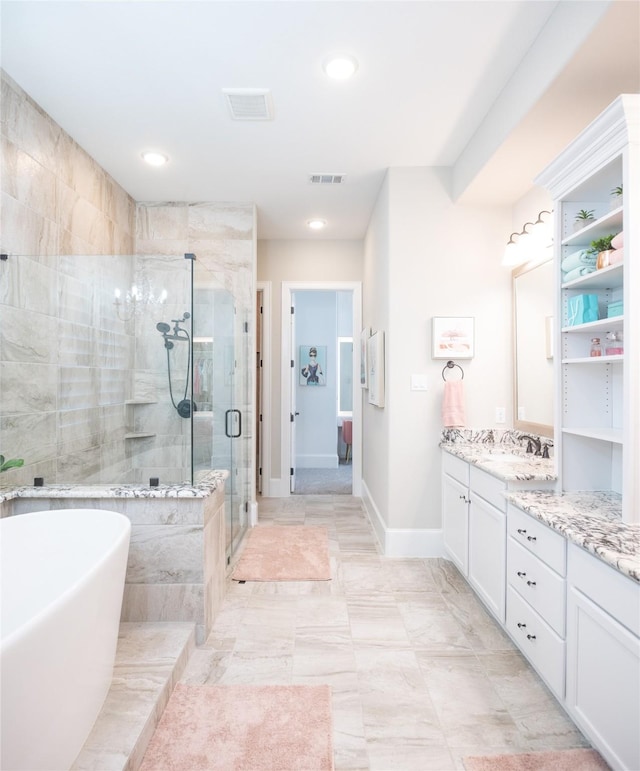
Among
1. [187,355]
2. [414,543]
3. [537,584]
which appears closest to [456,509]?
[414,543]

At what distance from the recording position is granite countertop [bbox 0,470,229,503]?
2.14 metres

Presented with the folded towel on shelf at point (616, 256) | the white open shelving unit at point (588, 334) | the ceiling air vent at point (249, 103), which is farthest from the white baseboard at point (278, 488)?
the folded towel on shelf at point (616, 256)

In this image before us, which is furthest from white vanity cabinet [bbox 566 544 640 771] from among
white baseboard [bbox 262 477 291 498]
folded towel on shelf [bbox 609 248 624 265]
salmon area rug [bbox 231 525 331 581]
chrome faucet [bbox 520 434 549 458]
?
white baseboard [bbox 262 477 291 498]

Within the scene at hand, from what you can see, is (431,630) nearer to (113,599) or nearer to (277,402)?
(113,599)

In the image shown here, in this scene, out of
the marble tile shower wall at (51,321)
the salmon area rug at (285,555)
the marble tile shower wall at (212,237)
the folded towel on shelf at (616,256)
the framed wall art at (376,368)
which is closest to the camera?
the folded towel on shelf at (616,256)

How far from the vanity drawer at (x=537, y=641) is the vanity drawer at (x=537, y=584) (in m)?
0.04

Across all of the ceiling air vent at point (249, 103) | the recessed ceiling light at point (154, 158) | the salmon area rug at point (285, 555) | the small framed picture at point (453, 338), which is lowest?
the salmon area rug at point (285, 555)

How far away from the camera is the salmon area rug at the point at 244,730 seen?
4.92 feet

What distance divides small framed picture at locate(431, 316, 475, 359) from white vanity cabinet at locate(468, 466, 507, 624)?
0.94 meters

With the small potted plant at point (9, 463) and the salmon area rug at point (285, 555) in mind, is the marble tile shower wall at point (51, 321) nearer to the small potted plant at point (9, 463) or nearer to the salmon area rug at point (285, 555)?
the small potted plant at point (9, 463)

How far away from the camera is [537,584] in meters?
1.82

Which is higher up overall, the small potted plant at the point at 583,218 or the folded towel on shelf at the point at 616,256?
the small potted plant at the point at 583,218

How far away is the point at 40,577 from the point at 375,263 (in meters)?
3.31

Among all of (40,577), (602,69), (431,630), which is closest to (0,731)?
(40,577)
